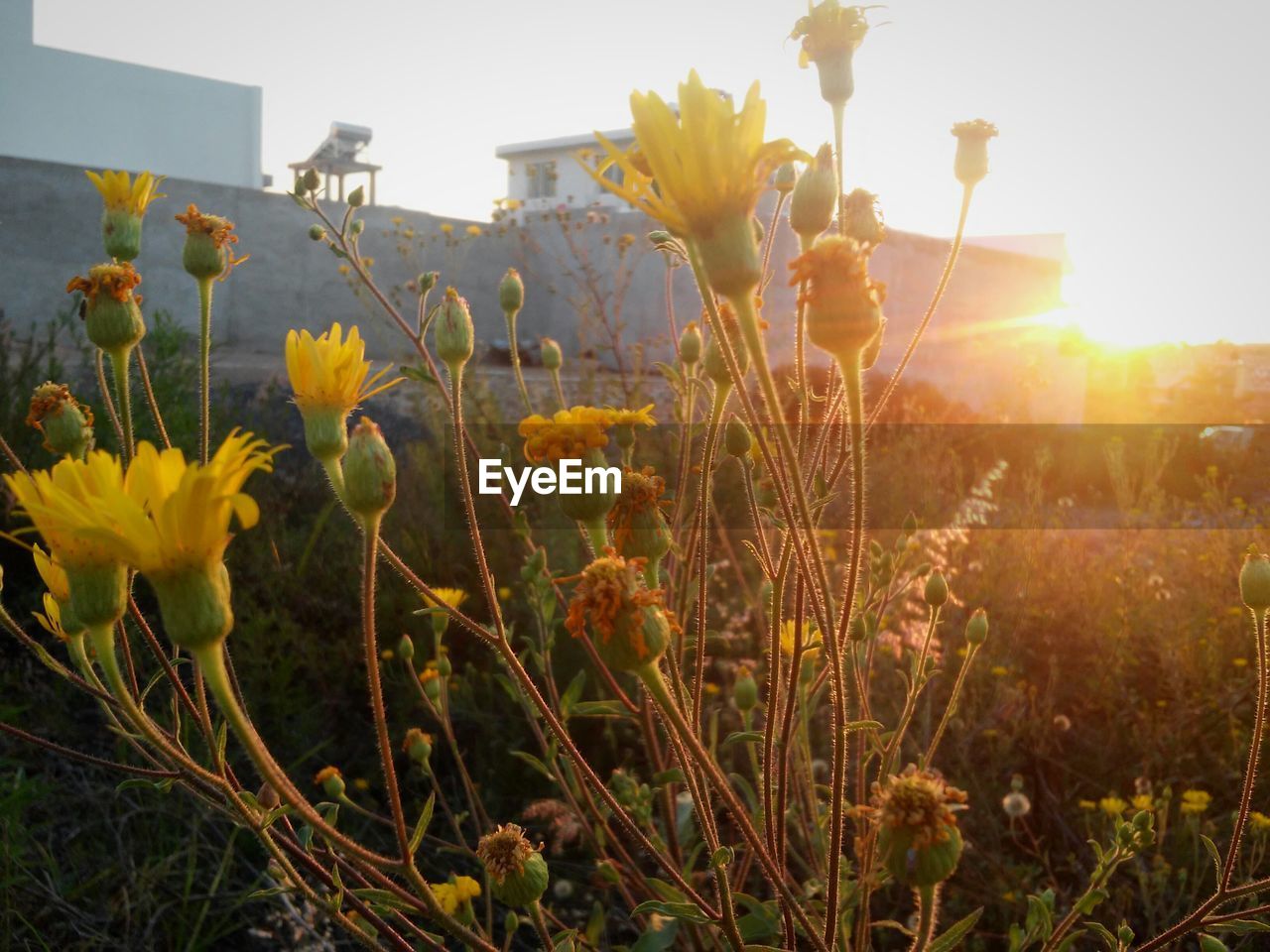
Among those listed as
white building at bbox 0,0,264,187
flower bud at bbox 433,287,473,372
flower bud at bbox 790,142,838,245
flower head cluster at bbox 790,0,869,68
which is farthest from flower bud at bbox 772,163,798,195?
white building at bbox 0,0,264,187

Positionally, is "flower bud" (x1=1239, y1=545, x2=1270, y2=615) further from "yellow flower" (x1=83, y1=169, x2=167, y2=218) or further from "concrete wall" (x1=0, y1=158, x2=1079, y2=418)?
"concrete wall" (x1=0, y1=158, x2=1079, y2=418)

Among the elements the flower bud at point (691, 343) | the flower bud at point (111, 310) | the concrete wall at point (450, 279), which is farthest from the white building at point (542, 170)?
the flower bud at point (111, 310)

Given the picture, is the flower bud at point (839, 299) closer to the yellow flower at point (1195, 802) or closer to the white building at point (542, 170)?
the yellow flower at point (1195, 802)

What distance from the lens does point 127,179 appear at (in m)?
1.99

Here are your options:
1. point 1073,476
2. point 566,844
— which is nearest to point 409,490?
point 566,844

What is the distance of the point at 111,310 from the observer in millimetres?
1743

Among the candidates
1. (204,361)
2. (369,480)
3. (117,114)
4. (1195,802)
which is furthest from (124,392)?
(117,114)

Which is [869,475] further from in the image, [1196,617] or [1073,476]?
[1073,476]

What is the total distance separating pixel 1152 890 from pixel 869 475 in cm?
393

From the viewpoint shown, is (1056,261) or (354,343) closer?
(354,343)

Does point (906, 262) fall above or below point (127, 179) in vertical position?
above

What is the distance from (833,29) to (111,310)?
1446 mm

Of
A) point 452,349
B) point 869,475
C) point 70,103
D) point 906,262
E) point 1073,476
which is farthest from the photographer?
point 70,103

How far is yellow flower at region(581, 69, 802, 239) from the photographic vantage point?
96 centimetres
